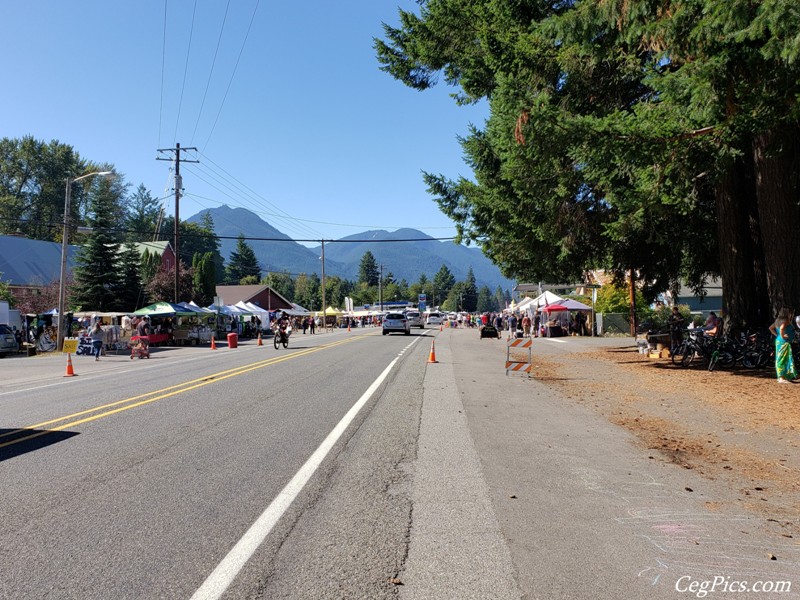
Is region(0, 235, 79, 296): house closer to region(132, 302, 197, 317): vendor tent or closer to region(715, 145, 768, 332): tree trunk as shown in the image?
region(132, 302, 197, 317): vendor tent

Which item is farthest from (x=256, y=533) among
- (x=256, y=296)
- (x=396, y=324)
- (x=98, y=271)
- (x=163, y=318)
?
(x=256, y=296)

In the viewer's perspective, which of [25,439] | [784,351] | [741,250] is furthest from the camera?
[741,250]

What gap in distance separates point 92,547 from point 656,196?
12.9m

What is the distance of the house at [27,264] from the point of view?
53344 mm

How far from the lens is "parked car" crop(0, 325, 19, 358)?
30.0 meters

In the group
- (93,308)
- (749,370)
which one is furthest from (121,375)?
(93,308)

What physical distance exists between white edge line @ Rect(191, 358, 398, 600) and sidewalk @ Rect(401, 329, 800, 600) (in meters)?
1.09

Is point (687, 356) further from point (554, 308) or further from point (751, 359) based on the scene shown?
point (554, 308)

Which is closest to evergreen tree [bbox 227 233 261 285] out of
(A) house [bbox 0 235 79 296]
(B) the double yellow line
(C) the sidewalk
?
(A) house [bbox 0 235 79 296]

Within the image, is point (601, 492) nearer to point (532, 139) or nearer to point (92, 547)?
point (92, 547)

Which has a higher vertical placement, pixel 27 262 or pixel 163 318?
pixel 27 262

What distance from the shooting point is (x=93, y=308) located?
48.6 meters

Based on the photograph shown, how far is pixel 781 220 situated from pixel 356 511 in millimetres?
14645

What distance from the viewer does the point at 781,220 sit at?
49.7ft
